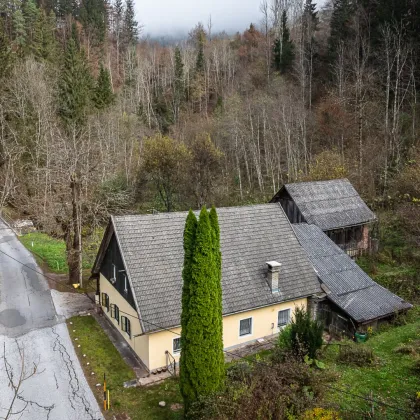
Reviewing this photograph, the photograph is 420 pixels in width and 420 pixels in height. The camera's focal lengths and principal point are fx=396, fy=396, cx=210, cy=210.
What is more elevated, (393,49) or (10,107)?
(393,49)

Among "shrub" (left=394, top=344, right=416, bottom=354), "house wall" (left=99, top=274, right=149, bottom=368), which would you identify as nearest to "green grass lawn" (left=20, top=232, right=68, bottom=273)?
"house wall" (left=99, top=274, right=149, bottom=368)

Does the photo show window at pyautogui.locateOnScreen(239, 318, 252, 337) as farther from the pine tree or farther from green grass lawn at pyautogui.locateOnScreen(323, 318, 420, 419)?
the pine tree

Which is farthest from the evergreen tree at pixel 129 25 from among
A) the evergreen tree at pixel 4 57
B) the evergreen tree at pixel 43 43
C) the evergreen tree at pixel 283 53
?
the evergreen tree at pixel 4 57

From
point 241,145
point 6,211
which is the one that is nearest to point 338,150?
point 241,145

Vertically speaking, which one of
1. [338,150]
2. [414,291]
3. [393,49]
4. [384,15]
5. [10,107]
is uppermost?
[384,15]

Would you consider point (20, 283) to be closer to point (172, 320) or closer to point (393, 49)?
point (172, 320)

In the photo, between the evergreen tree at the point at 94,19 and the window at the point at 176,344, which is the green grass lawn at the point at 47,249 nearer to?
the window at the point at 176,344

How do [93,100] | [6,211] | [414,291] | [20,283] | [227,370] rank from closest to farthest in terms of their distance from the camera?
[227,370] < [414,291] < [20,283] < [6,211] < [93,100]
